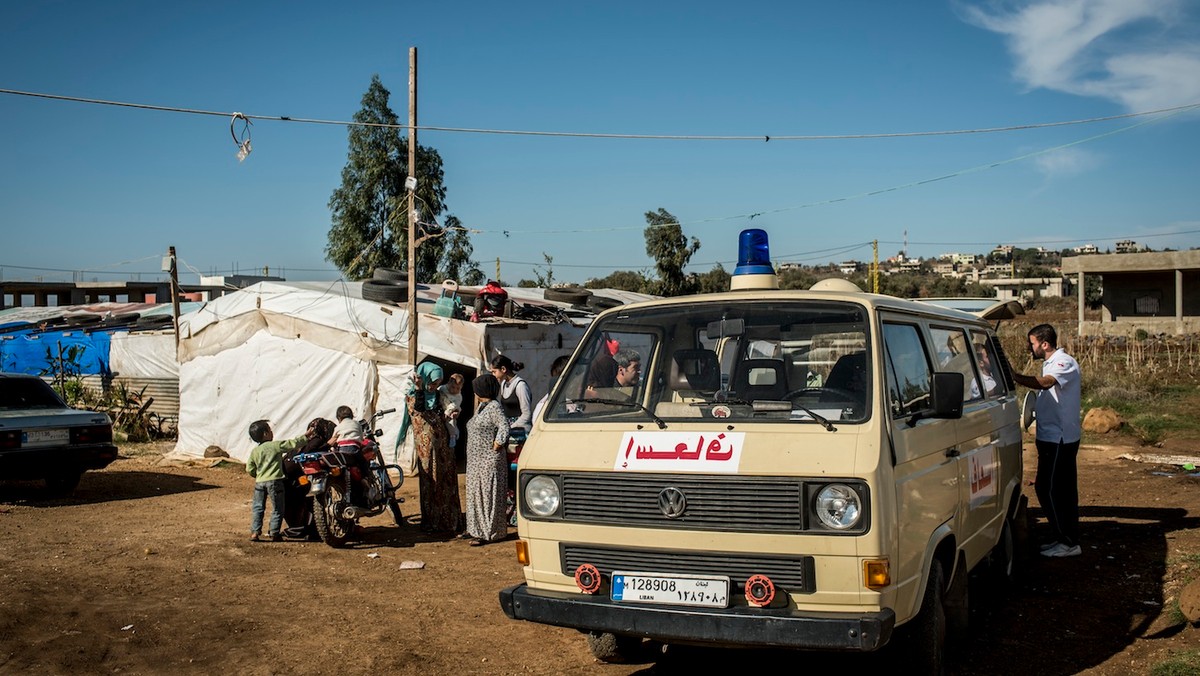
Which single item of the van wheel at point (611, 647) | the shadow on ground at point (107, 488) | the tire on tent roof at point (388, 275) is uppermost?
the tire on tent roof at point (388, 275)

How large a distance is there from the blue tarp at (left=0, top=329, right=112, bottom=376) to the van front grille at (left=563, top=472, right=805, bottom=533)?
60.4ft

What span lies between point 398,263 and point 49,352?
1224cm

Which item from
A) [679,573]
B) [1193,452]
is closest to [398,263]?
[1193,452]

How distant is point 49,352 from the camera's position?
69.2 feet

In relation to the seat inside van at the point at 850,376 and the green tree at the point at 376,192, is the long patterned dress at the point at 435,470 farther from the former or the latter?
the green tree at the point at 376,192

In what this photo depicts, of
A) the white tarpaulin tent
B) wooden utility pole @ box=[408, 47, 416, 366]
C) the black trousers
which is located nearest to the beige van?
the black trousers

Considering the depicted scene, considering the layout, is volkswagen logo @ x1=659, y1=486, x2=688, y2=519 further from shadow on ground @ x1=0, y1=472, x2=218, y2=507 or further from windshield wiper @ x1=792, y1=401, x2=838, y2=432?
shadow on ground @ x1=0, y1=472, x2=218, y2=507

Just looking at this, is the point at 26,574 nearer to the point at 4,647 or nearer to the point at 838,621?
the point at 4,647

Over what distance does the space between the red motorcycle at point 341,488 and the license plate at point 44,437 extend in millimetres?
4228

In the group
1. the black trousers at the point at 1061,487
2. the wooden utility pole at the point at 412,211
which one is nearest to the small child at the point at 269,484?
the wooden utility pole at the point at 412,211

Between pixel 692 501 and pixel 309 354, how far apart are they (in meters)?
11.7

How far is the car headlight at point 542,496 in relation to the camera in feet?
15.6

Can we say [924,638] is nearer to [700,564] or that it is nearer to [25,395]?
[700,564]

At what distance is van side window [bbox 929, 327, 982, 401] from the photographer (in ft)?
19.0
